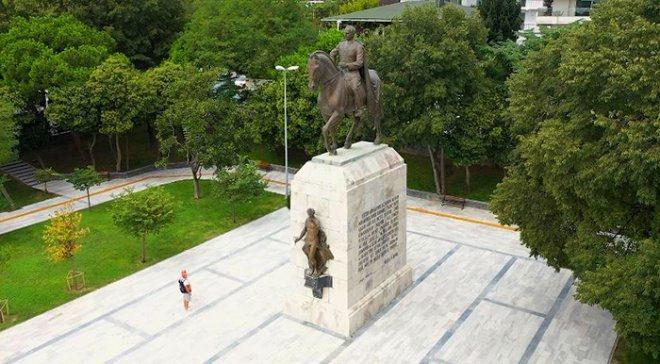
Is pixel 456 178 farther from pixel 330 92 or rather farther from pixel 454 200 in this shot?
pixel 330 92

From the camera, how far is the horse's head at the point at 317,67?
1853 centimetres

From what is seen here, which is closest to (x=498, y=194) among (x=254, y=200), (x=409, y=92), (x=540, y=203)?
(x=540, y=203)

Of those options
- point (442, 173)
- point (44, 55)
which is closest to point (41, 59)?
point (44, 55)

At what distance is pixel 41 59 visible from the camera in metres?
35.5

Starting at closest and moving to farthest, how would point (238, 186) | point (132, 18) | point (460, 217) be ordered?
point (238, 186) → point (460, 217) → point (132, 18)

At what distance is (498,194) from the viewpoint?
853 inches

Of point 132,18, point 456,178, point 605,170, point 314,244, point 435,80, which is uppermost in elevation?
point 132,18

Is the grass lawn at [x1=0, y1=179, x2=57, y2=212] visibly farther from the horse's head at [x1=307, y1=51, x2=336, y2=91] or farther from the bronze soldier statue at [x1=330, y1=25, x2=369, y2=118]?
the bronze soldier statue at [x1=330, y1=25, x2=369, y2=118]

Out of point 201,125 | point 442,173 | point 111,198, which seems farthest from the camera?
point 111,198

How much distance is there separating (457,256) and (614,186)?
33.2ft

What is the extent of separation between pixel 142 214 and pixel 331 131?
394 inches

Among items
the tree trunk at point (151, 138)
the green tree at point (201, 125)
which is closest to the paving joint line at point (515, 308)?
the green tree at point (201, 125)

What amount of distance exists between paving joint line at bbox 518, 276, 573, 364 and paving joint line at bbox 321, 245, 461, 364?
485 centimetres

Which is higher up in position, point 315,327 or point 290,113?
point 290,113
